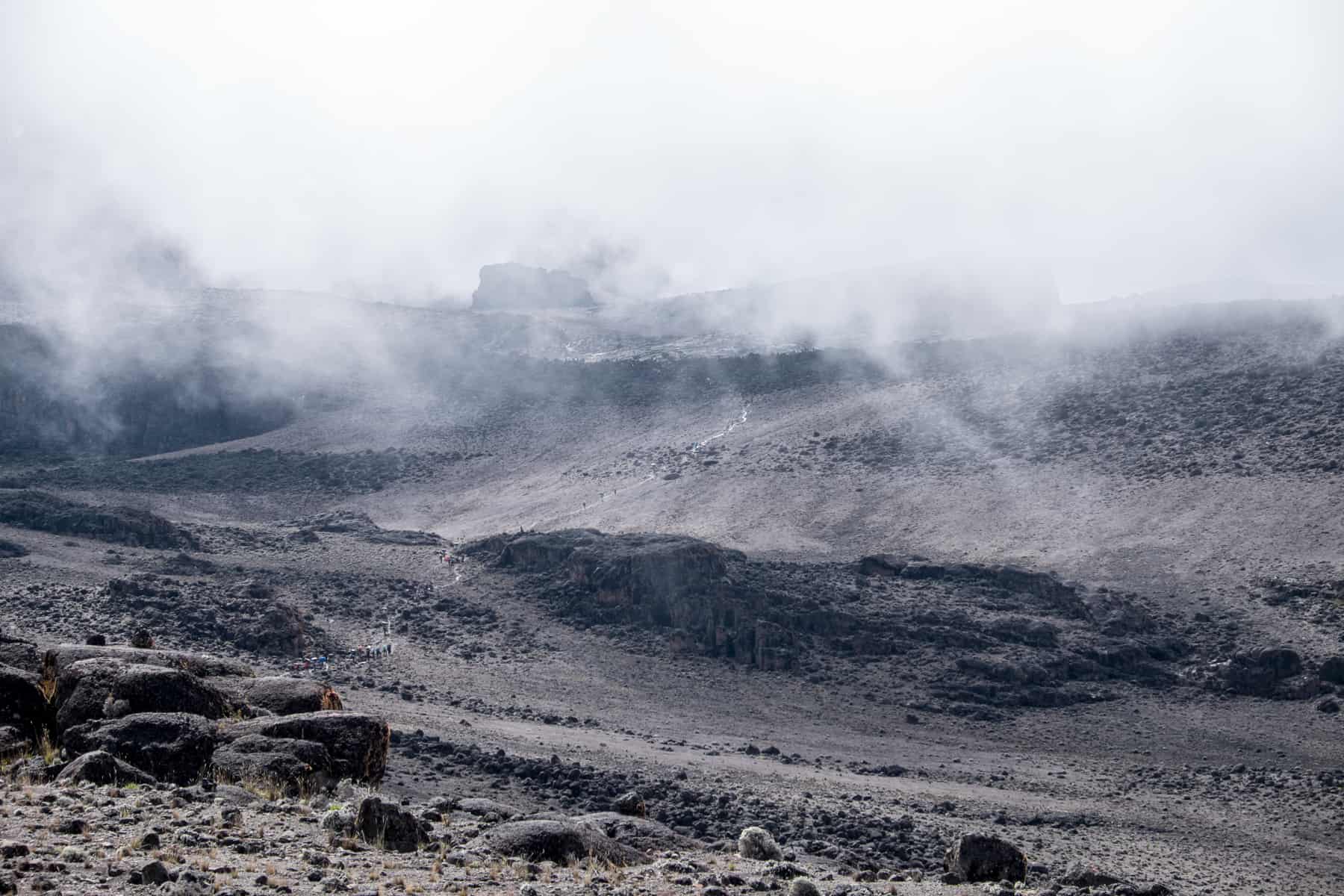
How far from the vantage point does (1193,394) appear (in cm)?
6812

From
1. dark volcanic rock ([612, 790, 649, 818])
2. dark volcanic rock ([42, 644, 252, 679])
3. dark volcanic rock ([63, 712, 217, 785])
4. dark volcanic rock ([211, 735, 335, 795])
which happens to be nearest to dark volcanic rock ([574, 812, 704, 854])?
dark volcanic rock ([612, 790, 649, 818])

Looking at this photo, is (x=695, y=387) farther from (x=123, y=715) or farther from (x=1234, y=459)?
(x=123, y=715)

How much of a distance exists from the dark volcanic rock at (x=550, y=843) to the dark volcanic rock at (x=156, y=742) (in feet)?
11.0

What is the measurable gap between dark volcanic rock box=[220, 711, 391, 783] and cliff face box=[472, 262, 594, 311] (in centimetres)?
13894

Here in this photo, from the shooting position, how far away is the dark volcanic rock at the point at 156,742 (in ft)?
44.0

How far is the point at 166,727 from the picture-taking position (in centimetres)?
1380

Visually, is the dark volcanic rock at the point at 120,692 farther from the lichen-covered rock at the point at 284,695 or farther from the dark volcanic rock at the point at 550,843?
the dark volcanic rock at the point at 550,843

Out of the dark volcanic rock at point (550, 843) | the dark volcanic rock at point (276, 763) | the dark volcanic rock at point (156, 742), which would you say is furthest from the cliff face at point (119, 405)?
the dark volcanic rock at point (550, 843)

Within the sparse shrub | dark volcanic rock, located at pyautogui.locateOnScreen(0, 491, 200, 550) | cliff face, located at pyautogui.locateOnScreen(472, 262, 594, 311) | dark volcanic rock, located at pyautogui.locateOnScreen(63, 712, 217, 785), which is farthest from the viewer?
cliff face, located at pyautogui.locateOnScreen(472, 262, 594, 311)

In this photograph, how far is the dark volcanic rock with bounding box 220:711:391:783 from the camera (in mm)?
14812

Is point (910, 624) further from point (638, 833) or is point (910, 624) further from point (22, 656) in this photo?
point (22, 656)

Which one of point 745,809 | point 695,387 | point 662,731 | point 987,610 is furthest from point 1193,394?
point 745,809

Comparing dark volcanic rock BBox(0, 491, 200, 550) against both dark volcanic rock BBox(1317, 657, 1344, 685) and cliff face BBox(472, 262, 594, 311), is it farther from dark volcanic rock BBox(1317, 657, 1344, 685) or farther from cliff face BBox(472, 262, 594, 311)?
cliff face BBox(472, 262, 594, 311)

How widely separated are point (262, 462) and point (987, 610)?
176ft
